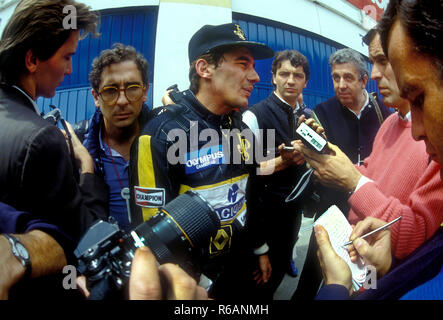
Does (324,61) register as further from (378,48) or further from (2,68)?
(2,68)

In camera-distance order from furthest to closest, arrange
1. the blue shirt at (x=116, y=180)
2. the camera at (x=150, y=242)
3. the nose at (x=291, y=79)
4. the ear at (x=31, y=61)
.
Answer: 1. the nose at (x=291, y=79)
2. the blue shirt at (x=116, y=180)
3. the ear at (x=31, y=61)
4. the camera at (x=150, y=242)

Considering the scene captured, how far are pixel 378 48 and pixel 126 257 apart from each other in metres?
1.63

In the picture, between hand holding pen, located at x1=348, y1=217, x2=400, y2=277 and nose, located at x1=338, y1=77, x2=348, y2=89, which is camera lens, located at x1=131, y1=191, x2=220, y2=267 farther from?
nose, located at x1=338, y1=77, x2=348, y2=89

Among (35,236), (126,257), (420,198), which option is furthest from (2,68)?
(420,198)

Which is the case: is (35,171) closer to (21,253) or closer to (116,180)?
(21,253)

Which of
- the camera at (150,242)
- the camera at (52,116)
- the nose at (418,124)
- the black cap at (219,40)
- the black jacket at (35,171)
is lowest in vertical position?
the camera at (150,242)

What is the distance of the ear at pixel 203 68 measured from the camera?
136 centimetres

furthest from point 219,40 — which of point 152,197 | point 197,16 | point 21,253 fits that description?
point 197,16

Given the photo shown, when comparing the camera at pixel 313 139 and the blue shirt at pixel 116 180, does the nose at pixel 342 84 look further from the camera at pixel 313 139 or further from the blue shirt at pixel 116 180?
the blue shirt at pixel 116 180

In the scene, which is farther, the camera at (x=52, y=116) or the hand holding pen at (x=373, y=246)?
the camera at (x=52, y=116)

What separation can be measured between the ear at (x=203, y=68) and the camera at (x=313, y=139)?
2.04 feet

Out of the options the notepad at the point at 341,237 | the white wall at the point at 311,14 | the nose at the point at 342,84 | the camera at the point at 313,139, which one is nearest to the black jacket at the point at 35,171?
the notepad at the point at 341,237

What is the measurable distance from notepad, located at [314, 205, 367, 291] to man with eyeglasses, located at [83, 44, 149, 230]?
1.12 metres
